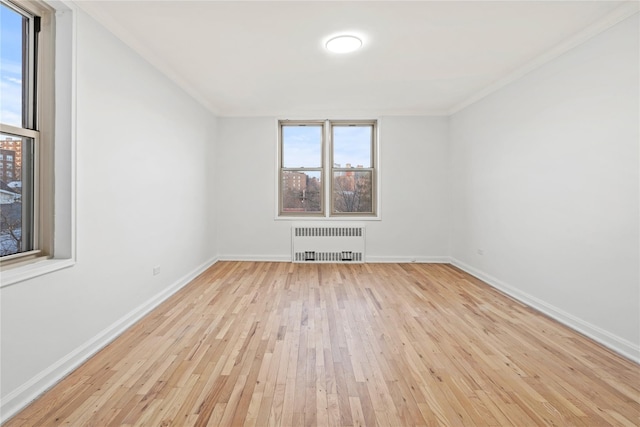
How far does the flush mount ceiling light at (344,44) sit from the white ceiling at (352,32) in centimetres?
8

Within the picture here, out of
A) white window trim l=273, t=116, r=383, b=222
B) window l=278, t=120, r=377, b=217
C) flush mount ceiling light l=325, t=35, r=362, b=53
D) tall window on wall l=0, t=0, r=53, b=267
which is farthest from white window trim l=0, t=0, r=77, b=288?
window l=278, t=120, r=377, b=217

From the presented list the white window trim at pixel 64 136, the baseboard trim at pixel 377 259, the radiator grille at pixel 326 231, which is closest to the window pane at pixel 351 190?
the radiator grille at pixel 326 231

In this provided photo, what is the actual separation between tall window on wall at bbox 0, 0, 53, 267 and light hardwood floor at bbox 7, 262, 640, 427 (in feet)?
3.15

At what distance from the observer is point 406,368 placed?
6.39ft

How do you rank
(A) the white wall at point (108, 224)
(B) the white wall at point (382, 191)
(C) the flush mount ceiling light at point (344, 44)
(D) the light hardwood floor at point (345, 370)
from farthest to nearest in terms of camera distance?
(B) the white wall at point (382, 191), (C) the flush mount ceiling light at point (344, 44), (A) the white wall at point (108, 224), (D) the light hardwood floor at point (345, 370)

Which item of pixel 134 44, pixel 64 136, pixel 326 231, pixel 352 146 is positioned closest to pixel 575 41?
pixel 352 146

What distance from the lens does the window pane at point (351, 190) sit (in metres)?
5.29

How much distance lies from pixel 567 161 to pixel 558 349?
5.36 feet

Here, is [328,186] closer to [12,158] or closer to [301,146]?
[301,146]

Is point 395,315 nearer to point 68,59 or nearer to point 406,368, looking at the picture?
point 406,368

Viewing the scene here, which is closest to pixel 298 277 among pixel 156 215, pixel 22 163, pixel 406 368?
pixel 156 215

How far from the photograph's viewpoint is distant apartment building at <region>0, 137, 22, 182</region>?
1704 millimetres

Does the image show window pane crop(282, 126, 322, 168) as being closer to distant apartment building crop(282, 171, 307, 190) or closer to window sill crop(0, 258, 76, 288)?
distant apartment building crop(282, 171, 307, 190)

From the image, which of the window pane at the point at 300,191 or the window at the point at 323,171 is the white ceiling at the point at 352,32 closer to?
the window at the point at 323,171
